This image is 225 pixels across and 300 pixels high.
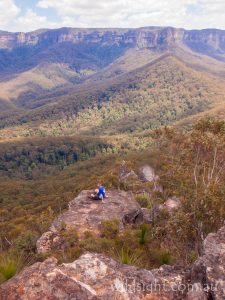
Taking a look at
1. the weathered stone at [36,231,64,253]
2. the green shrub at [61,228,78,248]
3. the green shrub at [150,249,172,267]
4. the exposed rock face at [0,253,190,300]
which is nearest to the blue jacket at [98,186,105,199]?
the green shrub at [61,228,78,248]

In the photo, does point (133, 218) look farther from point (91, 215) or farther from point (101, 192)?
point (91, 215)

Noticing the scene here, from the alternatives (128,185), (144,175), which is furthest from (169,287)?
(144,175)

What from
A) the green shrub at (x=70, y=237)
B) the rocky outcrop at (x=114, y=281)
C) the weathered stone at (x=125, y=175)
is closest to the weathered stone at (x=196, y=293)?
the rocky outcrop at (x=114, y=281)

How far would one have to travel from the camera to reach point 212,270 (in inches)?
489

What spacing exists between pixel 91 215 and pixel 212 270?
2124cm

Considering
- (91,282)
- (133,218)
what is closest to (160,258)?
(91,282)

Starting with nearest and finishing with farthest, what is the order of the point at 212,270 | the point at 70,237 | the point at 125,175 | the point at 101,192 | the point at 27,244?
the point at 212,270, the point at 70,237, the point at 27,244, the point at 101,192, the point at 125,175

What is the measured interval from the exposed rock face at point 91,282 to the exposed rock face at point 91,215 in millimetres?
15169

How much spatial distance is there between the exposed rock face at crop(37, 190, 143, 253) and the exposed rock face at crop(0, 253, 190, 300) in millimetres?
15169

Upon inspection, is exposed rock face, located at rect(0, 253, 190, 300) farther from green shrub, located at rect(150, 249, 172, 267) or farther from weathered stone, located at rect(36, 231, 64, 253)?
weathered stone, located at rect(36, 231, 64, 253)

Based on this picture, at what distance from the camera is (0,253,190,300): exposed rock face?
11.8 meters

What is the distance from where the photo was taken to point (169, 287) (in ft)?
41.3

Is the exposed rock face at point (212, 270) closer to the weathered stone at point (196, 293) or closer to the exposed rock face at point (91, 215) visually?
the weathered stone at point (196, 293)

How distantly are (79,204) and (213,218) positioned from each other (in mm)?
18931
